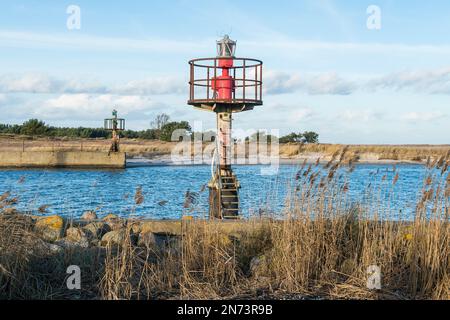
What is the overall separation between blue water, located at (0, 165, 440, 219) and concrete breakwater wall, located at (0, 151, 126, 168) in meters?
0.73

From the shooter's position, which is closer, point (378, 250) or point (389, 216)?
point (378, 250)

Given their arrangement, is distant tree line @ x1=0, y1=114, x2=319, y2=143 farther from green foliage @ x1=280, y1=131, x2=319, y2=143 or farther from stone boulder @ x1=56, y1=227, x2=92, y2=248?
stone boulder @ x1=56, y1=227, x2=92, y2=248

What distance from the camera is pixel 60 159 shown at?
1908 inches

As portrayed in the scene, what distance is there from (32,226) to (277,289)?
→ 377 cm

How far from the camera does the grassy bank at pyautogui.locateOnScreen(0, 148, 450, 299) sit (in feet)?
21.3

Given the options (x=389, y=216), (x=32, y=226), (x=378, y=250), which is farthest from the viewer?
(x=32, y=226)

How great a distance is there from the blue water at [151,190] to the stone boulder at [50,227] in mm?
312

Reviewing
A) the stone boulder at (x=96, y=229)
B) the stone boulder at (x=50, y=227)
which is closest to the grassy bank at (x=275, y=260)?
the stone boulder at (x=50, y=227)

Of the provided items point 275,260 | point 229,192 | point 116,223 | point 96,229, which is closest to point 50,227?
point 96,229

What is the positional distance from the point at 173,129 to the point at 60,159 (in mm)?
20399

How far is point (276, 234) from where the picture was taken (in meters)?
7.45

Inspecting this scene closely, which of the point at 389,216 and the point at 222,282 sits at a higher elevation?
the point at 389,216
